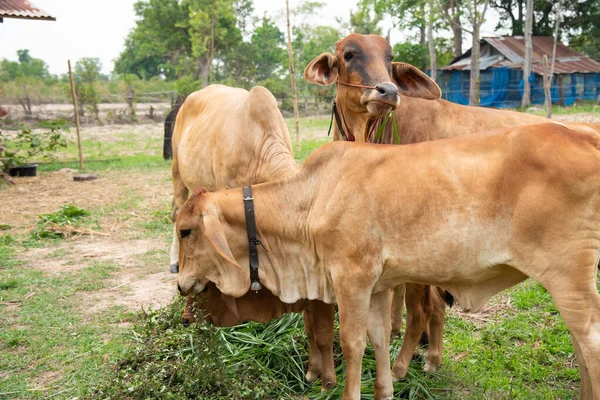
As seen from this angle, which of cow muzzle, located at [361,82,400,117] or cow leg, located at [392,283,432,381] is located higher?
cow muzzle, located at [361,82,400,117]

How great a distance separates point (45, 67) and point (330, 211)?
8676 centimetres

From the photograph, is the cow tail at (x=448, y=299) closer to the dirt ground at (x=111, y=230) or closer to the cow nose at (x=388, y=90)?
the cow nose at (x=388, y=90)

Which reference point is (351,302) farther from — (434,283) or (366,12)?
(366,12)

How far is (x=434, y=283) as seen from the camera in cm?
326

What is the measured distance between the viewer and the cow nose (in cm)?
399

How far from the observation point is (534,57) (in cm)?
3234

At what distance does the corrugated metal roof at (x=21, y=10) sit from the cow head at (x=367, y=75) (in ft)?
34.4

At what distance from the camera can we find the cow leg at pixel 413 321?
393cm

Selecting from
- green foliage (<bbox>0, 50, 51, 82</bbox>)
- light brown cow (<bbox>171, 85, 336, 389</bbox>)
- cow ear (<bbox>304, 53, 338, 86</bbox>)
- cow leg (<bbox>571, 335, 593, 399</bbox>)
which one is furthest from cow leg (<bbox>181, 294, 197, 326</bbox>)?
green foliage (<bbox>0, 50, 51, 82</bbox>)

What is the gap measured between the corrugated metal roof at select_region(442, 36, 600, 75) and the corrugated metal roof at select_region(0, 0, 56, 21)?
23055 millimetres

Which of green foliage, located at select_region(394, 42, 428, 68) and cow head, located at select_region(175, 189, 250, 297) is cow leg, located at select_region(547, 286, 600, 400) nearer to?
cow head, located at select_region(175, 189, 250, 297)

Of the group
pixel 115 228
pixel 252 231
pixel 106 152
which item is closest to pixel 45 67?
pixel 106 152

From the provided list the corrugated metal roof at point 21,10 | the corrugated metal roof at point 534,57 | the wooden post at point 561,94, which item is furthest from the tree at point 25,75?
the wooden post at point 561,94

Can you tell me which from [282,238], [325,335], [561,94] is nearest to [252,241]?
[282,238]
